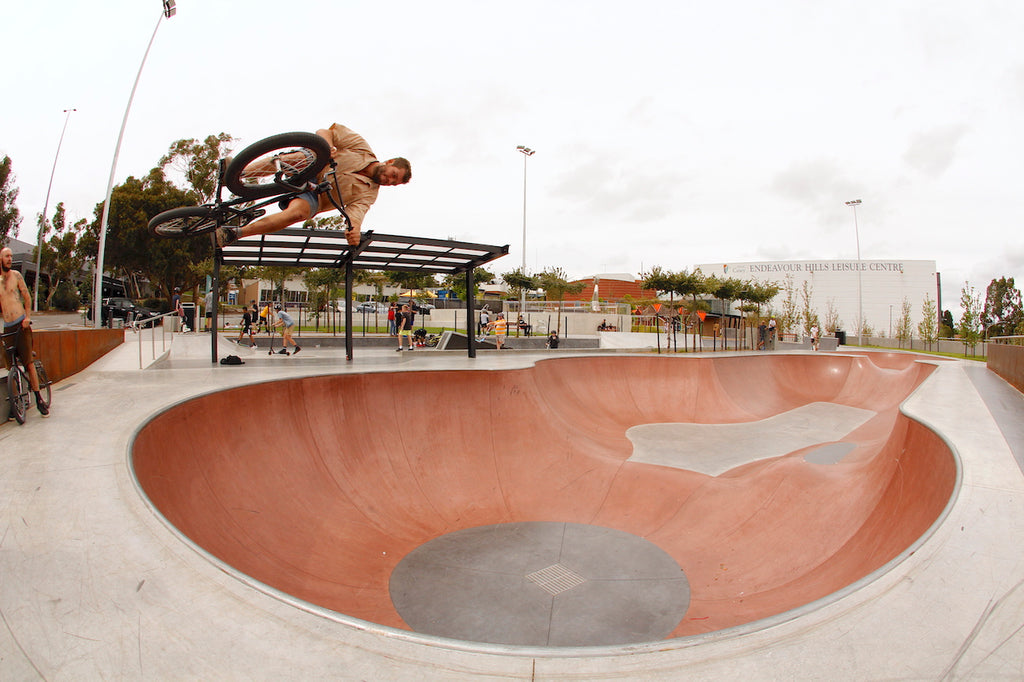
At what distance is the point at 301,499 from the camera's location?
5.56 m

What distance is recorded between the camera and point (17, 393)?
4.53 m

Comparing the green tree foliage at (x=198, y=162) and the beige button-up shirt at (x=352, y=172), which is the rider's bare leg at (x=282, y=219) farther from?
the green tree foliage at (x=198, y=162)

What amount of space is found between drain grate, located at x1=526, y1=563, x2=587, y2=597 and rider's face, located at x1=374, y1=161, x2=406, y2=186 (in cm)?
567

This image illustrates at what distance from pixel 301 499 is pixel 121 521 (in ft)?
9.30

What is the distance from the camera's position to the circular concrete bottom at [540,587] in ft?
13.8

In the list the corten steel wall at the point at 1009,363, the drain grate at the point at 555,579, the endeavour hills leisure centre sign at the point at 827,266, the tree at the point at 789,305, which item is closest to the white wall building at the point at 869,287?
the endeavour hills leisure centre sign at the point at 827,266

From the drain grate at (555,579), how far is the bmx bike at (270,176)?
538cm

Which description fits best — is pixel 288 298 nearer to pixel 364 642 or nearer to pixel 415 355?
pixel 415 355

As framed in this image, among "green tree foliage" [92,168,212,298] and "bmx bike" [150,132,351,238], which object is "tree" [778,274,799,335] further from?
"green tree foliage" [92,168,212,298]

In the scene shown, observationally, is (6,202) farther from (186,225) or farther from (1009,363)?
(1009,363)

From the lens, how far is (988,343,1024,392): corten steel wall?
9.90m

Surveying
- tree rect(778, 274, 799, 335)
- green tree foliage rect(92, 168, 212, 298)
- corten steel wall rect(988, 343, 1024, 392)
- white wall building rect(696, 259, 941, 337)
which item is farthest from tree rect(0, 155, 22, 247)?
white wall building rect(696, 259, 941, 337)

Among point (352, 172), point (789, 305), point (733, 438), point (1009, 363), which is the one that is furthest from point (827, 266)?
point (352, 172)

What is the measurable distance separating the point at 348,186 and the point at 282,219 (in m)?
1.03
